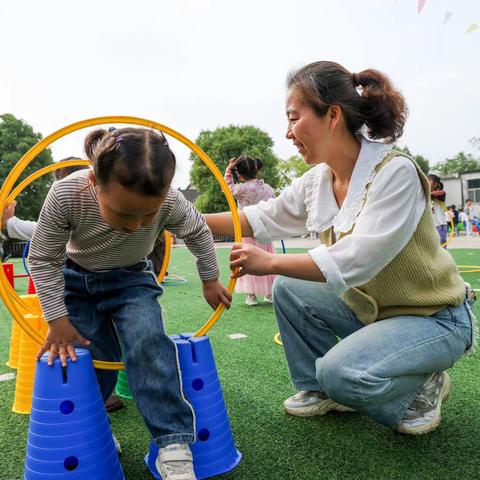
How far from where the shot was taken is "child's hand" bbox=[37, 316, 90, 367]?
1.68 metres

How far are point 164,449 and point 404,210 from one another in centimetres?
122

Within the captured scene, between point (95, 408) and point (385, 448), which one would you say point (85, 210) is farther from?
point (385, 448)

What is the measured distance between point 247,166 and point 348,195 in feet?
13.0

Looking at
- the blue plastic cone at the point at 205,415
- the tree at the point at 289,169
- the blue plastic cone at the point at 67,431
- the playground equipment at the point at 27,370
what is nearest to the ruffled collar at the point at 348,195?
the blue plastic cone at the point at 205,415

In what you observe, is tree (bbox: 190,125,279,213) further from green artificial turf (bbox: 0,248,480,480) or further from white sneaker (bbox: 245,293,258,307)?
green artificial turf (bbox: 0,248,480,480)

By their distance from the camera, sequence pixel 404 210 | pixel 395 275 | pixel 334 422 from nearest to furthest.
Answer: pixel 404 210
pixel 395 275
pixel 334 422

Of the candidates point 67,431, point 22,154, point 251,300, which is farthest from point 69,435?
point 22,154

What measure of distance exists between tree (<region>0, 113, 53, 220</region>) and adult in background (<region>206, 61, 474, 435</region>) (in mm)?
24358

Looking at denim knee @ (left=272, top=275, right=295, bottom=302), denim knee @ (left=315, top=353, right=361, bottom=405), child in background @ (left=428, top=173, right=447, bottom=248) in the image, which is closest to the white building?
child in background @ (left=428, top=173, right=447, bottom=248)

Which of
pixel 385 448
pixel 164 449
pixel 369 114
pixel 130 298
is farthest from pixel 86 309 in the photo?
pixel 369 114

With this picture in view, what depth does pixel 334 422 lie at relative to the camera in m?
2.11

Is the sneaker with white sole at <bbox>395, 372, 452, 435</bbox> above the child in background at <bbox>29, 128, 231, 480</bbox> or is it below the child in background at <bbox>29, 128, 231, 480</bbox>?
below

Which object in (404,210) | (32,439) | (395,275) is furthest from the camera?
(395,275)

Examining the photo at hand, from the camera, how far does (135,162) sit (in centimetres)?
157
